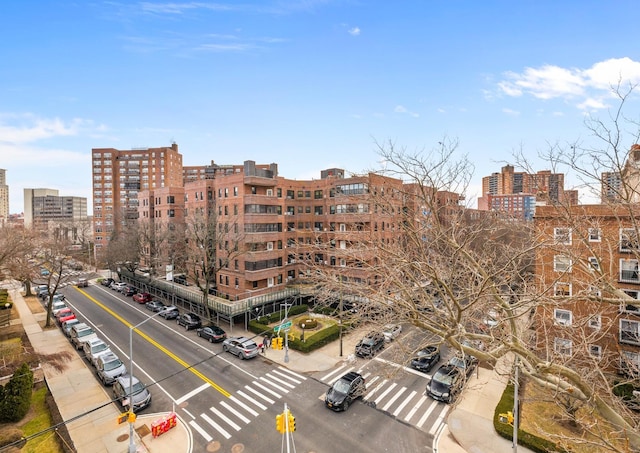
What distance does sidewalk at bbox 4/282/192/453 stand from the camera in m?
16.3

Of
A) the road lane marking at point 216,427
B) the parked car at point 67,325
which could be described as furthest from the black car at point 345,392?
the parked car at point 67,325

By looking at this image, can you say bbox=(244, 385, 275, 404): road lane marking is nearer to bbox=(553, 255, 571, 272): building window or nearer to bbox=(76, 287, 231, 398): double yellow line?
bbox=(76, 287, 231, 398): double yellow line

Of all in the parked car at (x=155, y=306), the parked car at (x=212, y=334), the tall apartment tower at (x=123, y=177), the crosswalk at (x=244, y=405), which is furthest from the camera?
the tall apartment tower at (x=123, y=177)

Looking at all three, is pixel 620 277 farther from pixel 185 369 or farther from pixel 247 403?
pixel 185 369

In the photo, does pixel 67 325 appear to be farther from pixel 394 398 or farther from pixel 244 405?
pixel 394 398

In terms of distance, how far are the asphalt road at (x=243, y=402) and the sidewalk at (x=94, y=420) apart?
2.84 ft

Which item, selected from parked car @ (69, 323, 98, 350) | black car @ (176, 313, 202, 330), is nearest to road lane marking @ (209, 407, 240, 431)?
black car @ (176, 313, 202, 330)

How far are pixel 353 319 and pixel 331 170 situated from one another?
1668 inches

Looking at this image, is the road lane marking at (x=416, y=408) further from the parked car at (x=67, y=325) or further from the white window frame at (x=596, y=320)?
the parked car at (x=67, y=325)

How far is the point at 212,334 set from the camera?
29.4 metres

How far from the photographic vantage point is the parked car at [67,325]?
31.8 m

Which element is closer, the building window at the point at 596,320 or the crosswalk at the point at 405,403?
the building window at the point at 596,320

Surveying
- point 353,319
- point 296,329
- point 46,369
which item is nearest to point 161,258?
point 46,369

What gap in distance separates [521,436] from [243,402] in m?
15.5
